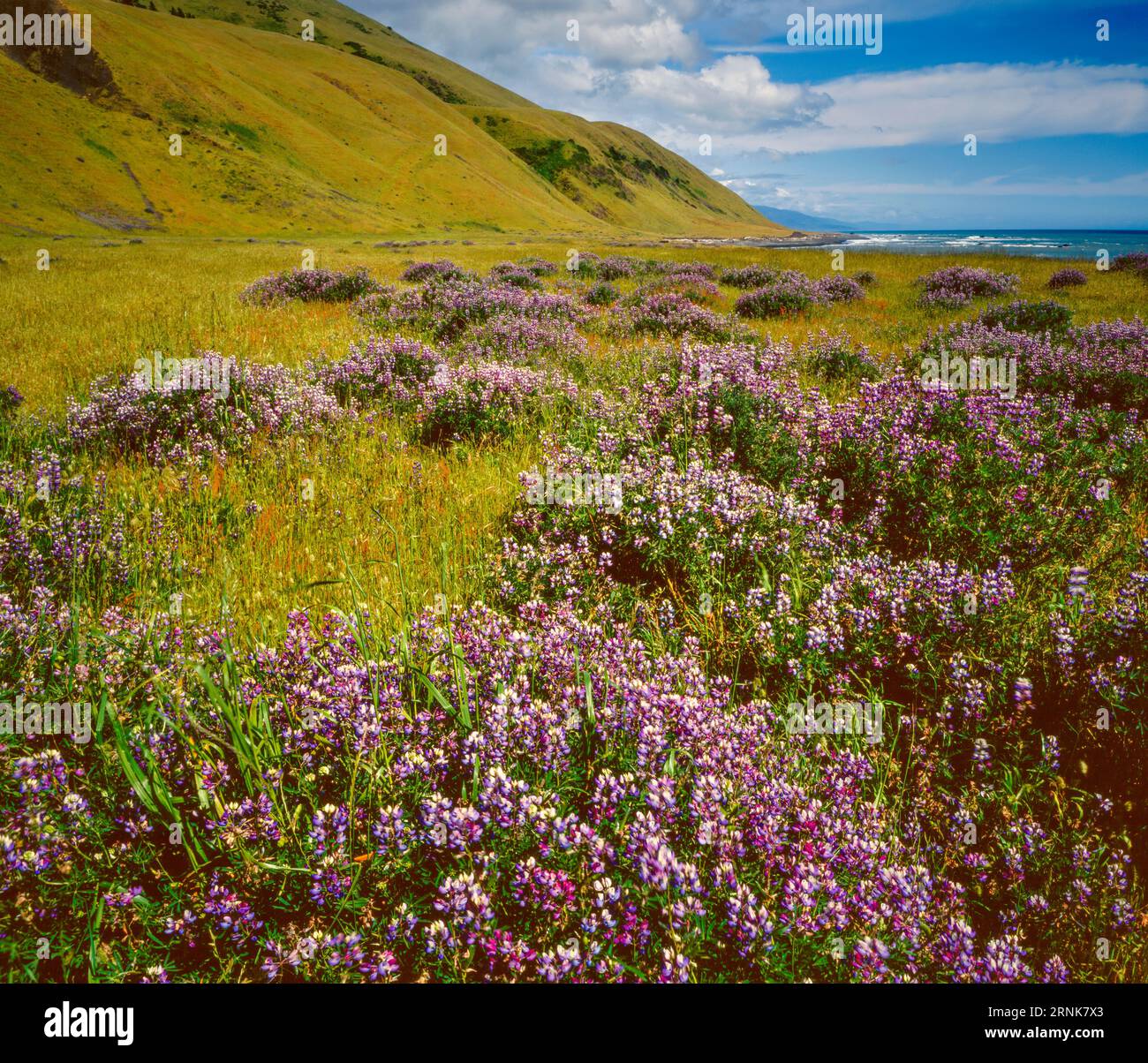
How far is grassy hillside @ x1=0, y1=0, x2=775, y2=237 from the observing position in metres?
63.5

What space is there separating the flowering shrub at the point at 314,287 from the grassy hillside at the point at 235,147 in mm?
53359

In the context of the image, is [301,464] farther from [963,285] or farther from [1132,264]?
[1132,264]

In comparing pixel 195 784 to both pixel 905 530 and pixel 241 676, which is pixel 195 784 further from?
pixel 905 530

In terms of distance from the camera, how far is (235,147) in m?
84.2

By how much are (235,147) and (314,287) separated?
3848 inches

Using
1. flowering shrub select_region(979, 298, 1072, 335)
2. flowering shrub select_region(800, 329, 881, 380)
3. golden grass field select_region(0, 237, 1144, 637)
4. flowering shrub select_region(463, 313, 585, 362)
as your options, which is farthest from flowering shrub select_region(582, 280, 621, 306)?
flowering shrub select_region(979, 298, 1072, 335)

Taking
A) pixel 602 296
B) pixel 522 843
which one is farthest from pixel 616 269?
pixel 522 843

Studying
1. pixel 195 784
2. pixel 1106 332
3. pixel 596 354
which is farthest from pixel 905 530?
pixel 1106 332

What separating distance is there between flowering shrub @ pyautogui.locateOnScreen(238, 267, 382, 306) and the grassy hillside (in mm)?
53359

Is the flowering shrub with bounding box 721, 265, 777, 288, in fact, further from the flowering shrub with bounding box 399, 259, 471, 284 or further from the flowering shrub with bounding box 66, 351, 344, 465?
the flowering shrub with bounding box 66, 351, 344, 465

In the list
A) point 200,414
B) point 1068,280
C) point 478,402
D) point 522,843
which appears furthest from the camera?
point 1068,280

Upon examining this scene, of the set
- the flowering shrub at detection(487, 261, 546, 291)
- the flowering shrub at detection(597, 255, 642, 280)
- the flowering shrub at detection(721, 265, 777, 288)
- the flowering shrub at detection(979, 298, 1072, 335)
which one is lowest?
the flowering shrub at detection(979, 298, 1072, 335)

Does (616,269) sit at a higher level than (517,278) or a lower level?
higher
